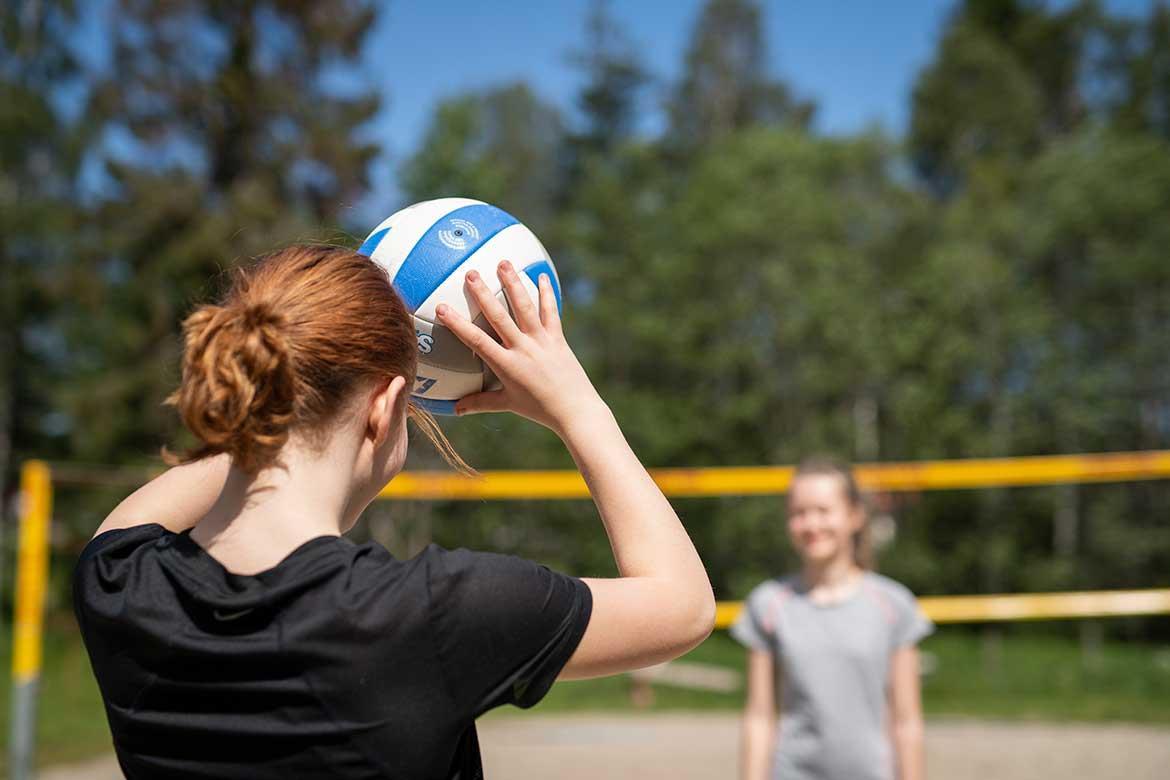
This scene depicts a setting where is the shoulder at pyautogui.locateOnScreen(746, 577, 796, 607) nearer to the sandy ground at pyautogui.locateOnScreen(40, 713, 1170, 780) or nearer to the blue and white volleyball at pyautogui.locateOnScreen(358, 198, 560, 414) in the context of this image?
the blue and white volleyball at pyautogui.locateOnScreen(358, 198, 560, 414)

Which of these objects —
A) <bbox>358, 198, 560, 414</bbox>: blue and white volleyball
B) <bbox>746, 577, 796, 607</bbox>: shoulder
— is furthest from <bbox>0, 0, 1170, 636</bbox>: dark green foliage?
<bbox>358, 198, 560, 414</bbox>: blue and white volleyball

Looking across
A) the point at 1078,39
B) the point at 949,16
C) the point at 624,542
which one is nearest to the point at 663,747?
the point at 624,542

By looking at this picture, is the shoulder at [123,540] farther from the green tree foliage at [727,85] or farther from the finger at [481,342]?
the green tree foliage at [727,85]

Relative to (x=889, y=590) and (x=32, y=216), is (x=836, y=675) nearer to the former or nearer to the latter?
(x=889, y=590)

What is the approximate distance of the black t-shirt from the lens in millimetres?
1092

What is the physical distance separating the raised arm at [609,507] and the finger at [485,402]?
0.33ft

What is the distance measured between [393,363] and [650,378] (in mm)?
23590

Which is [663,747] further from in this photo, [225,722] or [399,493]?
[225,722]

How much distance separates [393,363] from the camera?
124 centimetres

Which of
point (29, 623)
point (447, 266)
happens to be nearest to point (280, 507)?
point (447, 266)

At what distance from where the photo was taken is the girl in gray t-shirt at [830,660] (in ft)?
10.3

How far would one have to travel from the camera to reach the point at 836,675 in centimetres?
322

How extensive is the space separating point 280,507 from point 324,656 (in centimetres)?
18

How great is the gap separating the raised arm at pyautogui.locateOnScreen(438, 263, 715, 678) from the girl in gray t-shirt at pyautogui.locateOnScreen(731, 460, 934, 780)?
2.08 metres
